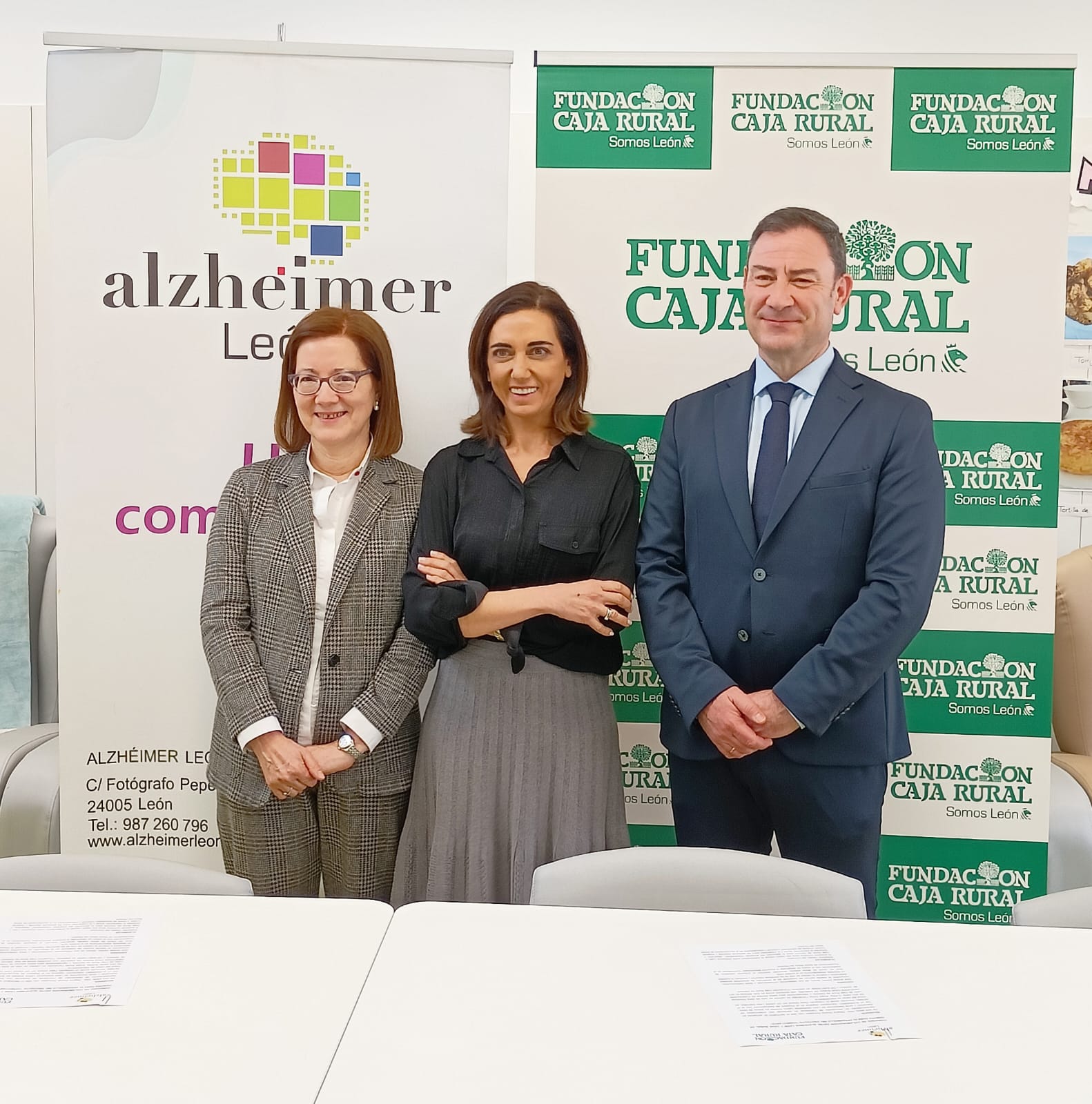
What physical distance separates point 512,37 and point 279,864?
3080mm

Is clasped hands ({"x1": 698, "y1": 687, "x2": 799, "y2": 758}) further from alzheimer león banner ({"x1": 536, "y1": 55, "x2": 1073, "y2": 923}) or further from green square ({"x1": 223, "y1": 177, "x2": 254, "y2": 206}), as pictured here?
green square ({"x1": 223, "y1": 177, "x2": 254, "y2": 206})

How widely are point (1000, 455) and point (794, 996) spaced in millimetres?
1879

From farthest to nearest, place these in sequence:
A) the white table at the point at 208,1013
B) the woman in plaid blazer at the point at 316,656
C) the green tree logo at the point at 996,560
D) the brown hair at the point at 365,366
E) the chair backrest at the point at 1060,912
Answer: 1. the green tree logo at the point at 996,560
2. the brown hair at the point at 365,366
3. the woman in plaid blazer at the point at 316,656
4. the chair backrest at the point at 1060,912
5. the white table at the point at 208,1013

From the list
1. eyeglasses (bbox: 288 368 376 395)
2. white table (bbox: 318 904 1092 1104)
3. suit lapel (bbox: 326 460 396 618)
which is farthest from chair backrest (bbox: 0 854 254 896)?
eyeglasses (bbox: 288 368 376 395)

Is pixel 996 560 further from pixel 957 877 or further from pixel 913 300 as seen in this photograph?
pixel 957 877

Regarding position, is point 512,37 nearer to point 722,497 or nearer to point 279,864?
point 722,497

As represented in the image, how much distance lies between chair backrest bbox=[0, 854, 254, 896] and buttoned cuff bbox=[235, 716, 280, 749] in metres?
0.66

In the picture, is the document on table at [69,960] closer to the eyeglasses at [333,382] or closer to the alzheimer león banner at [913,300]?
the eyeglasses at [333,382]

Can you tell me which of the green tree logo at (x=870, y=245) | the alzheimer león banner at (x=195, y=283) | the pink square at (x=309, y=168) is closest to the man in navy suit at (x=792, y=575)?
the green tree logo at (x=870, y=245)

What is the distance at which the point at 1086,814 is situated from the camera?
10.1 feet

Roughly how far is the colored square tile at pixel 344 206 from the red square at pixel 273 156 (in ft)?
0.48

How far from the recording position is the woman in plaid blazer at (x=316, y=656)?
2496mm

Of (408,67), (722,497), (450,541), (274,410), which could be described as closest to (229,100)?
(408,67)

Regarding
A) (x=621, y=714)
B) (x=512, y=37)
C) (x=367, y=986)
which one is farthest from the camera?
(x=512, y=37)
